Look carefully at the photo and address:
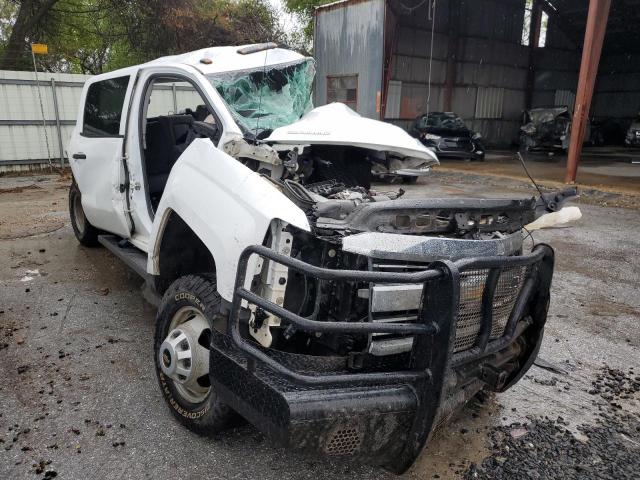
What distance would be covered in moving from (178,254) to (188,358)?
83cm

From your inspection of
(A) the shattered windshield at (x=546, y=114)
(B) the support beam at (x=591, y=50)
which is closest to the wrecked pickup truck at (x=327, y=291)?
(B) the support beam at (x=591, y=50)

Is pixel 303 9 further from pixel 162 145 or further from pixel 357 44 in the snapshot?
pixel 162 145

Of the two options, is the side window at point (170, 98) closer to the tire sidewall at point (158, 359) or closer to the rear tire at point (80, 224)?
the rear tire at point (80, 224)

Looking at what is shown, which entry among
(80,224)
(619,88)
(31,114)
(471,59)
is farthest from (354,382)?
(619,88)

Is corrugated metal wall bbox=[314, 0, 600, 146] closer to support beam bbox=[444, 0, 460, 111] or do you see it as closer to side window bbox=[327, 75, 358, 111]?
support beam bbox=[444, 0, 460, 111]

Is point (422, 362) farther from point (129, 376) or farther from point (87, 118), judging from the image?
point (87, 118)

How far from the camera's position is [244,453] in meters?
2.62

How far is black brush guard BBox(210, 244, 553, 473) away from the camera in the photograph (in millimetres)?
1907

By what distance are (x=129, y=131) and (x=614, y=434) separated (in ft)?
13.1

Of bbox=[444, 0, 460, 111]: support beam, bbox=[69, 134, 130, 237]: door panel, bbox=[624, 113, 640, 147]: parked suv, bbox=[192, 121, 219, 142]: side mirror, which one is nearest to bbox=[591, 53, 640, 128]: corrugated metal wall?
bbox=[624, 113, 640, 147]: parked suv

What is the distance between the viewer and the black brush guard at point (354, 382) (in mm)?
1907

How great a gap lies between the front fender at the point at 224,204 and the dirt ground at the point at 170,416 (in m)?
0.87

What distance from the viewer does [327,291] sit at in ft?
7.77

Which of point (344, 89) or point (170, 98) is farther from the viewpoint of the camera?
point (344, 89)
